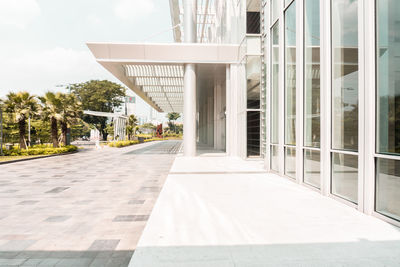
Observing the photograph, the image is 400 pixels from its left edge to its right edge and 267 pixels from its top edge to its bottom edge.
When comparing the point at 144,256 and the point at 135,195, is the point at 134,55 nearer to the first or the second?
the point at 135,195

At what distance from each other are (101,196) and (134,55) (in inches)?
490

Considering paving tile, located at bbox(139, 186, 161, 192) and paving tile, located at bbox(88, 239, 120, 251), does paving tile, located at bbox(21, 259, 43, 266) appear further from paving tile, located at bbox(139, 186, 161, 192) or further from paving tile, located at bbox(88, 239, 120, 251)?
paving tile, located at bbox(139, 186, 161, 192)

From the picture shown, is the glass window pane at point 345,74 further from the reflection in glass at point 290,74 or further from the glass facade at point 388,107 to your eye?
the reflection in glass at point 290,74

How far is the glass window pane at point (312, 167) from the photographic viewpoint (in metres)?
Answer: 6.95

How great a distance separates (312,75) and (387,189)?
3.69 metres

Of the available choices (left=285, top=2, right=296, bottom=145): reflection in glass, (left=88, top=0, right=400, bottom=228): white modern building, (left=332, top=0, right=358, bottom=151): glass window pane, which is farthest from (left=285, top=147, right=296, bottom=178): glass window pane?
(left=332, top=0, right=358, bottom=151): glass window pane

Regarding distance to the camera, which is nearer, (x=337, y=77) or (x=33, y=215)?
(x=33, y=215)

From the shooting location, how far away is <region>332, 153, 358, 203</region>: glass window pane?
5488mm

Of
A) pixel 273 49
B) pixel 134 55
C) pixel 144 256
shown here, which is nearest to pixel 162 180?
pixel 144 256

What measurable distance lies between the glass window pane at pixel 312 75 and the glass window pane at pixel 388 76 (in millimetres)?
2101

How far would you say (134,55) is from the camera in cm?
1705

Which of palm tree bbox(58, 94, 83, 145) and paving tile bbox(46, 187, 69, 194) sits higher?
palm tree bbox(58, 94, 83, 145)

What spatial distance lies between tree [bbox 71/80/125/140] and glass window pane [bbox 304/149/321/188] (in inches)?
2390

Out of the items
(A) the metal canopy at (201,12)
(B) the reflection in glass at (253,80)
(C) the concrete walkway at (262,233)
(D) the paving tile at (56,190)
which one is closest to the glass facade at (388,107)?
(C) the concrete walkway at (262,233)
